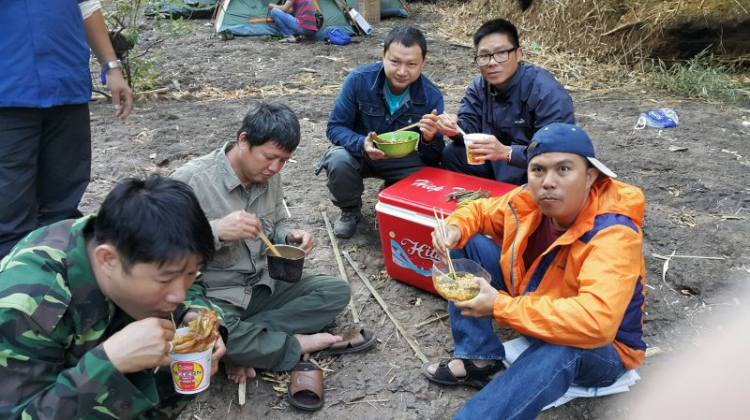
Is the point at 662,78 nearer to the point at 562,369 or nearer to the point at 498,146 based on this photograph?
the point at 498,146

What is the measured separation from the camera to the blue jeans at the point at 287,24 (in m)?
10.5

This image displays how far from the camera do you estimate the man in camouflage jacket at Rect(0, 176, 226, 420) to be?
1.66 metres

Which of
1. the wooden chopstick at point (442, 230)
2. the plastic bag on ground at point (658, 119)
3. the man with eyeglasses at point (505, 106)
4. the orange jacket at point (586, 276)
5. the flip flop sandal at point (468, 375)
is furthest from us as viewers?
the plastic bag on ground at point (658, 119)

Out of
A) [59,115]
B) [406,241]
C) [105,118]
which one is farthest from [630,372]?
[105,118]

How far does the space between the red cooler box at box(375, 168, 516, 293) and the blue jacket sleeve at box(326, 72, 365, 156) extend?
0.59 m

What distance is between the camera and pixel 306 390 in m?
2.83

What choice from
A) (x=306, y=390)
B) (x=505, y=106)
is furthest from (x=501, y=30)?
(x=306, y=390)

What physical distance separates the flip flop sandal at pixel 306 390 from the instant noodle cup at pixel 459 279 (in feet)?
2.39

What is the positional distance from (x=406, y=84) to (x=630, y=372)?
92.4 inches

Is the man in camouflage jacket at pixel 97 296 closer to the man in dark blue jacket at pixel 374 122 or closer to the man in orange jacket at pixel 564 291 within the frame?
the man in orange jacket at pixel 564 291

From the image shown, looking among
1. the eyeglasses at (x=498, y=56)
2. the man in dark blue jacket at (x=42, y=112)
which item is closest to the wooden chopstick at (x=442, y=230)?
the eyeglasses at (x=498, y=56)

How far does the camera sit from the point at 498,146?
365 cm

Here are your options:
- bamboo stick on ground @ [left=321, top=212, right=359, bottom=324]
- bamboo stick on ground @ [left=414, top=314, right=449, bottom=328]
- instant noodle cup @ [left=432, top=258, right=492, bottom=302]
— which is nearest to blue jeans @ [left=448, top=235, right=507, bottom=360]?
instant noodle cup @ [left=432, top=258, right=492, bottom=302]

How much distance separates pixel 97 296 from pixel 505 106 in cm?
296
